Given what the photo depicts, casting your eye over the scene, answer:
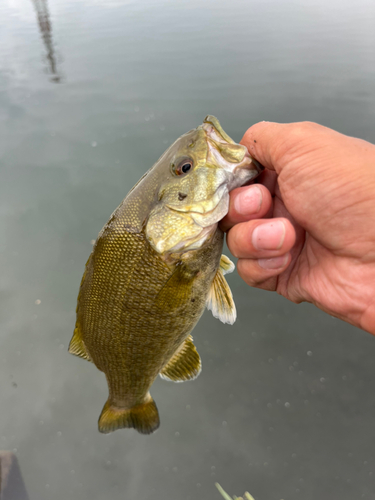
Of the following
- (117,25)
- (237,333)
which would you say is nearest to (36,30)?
(117,25)

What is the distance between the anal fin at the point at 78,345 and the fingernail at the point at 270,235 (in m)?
1.18

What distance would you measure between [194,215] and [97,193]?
130 inches

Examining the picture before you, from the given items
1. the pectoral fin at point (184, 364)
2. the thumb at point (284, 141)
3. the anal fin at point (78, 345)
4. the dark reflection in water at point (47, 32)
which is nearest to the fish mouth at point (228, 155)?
the thumb at point (284, 141)

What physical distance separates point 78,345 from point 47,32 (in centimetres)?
1091

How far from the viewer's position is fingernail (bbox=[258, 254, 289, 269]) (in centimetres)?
154

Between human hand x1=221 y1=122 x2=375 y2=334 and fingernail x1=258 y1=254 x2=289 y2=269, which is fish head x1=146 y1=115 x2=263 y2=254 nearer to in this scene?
human hand x1=221 y1=122 x2=375 y2=334

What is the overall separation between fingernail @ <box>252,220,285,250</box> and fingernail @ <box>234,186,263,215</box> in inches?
4.2

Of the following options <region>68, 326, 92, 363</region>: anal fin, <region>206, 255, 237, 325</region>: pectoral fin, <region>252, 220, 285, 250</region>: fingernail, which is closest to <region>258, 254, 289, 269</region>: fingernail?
<region>252, 220, 285, 250</region>: fingernail

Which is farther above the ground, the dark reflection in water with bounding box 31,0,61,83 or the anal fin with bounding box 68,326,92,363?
the dark reflection in water with bounding box 31,0,61,83

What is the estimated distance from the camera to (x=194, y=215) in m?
1.36

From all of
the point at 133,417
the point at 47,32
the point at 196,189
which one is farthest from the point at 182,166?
the point at 47,32

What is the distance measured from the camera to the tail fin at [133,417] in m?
1.98

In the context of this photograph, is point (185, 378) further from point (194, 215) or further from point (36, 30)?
point (36, 30)

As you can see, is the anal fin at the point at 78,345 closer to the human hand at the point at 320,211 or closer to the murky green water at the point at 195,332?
the human hand at the point at 320,211
